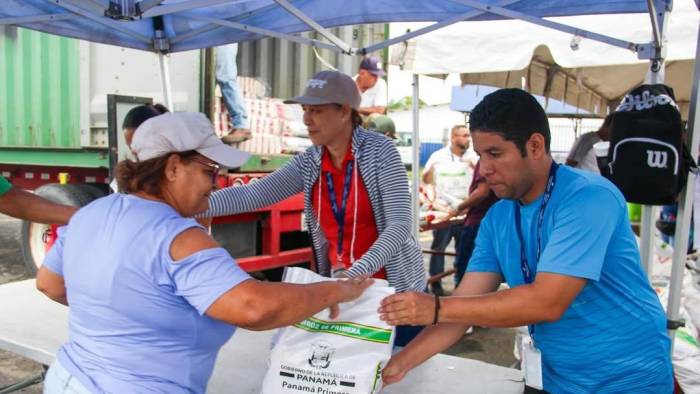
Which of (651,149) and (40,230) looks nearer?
(651,149)

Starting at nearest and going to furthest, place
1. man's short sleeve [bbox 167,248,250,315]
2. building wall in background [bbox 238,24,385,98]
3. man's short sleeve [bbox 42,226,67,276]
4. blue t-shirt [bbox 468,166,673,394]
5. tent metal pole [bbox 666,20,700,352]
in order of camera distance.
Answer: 1. man's short sleeve [bbox 167,248,250,315]
2. blue t-shirt [bbox 468,166,673,394]
3. man's short sleeve [bbox 42,226,67,276]
4. tent metal pole [bbox 666,20,700,352]
5. building wall in background [bbox 238,24,385,98]

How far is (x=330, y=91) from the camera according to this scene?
2445mm

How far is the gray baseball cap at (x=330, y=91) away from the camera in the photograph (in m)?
2.44

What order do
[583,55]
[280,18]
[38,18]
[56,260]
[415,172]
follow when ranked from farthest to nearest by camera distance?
[415,172]
[583,55]
[280,18]
[38,18]
[56,260]

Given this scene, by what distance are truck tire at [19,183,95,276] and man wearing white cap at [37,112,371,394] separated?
4.27m

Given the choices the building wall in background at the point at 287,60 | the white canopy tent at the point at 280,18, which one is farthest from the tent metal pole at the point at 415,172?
the white canopy tent at the point at 280,18

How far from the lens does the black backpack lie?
8.00 ft

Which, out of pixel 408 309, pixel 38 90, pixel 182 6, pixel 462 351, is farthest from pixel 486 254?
pixel 38 90

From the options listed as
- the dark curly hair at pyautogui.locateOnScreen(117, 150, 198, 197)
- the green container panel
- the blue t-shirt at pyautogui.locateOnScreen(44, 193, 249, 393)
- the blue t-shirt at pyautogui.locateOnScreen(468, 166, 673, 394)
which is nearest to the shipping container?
the green container panel

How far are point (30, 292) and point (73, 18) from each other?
1511mm

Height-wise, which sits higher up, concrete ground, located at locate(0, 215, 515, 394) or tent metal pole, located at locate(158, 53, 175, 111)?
tent metal pole, located at locate(158, 53, 175, 111)

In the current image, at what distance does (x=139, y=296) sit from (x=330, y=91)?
4.38 ft

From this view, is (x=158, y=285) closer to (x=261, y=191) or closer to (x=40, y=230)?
(x=261, y=191)

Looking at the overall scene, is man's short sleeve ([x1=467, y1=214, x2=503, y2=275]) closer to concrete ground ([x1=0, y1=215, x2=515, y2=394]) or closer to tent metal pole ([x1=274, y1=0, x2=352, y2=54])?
tent metal pole ([x1=274, y1=0, x2=352, y2=54])
